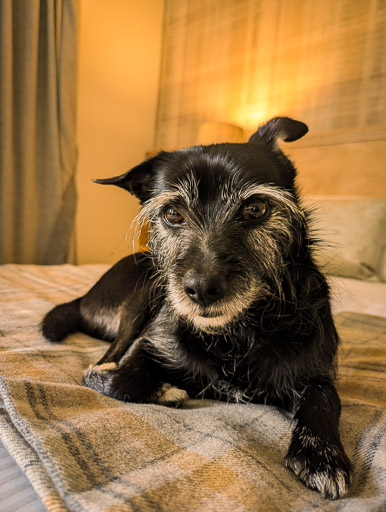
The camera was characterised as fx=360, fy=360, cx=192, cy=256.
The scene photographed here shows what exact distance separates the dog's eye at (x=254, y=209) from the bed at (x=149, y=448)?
0.56m

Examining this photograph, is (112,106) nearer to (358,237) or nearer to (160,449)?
(358,237)

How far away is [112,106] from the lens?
503cm

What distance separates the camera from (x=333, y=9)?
392 cm

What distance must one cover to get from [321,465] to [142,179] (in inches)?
42.0

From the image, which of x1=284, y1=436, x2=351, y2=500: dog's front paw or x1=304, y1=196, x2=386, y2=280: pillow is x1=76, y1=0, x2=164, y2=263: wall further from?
x1=284, y1=436, x2=351, y2=500: dog's front paw

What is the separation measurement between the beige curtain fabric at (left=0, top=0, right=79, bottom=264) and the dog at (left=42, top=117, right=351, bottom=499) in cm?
323

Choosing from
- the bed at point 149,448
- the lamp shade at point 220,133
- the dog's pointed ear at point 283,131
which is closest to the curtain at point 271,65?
the lamp shade at point 220,133

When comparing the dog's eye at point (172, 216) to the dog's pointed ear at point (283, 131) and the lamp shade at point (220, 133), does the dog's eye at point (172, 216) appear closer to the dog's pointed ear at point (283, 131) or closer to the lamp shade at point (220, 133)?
the dog's pointed ear at point (283, 131)

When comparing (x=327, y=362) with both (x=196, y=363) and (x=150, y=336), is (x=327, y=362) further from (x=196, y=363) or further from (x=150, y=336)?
(x=150, y=336)

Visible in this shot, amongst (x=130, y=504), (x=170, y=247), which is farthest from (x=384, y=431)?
(x=170, y=247)

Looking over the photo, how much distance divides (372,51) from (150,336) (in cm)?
A: 393

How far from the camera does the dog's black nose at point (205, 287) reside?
92cm

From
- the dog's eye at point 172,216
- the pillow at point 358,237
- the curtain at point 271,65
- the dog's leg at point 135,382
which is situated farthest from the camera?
the curtain at point 271,65

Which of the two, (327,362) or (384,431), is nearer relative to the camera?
(384,431)
